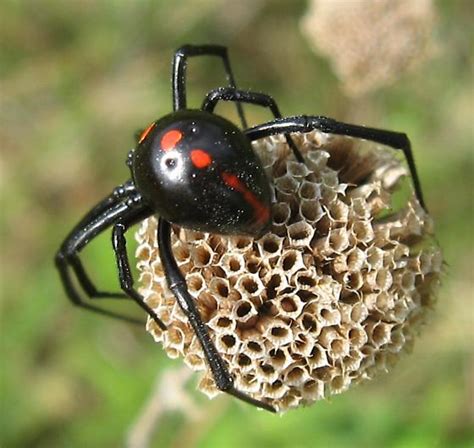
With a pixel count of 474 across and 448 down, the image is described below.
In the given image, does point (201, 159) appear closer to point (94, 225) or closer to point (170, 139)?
point (170, 139)

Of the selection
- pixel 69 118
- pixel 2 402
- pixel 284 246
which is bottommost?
pixel 2 402

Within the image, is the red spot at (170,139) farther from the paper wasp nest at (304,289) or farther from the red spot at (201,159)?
the paper wasp nest at (304,289)

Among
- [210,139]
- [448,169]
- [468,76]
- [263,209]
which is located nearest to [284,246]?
[263,209]

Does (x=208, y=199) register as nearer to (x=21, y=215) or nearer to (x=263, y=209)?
(x=263, y=209)

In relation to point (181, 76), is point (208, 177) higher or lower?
lower

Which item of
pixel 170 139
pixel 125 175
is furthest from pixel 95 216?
pixel 125 175

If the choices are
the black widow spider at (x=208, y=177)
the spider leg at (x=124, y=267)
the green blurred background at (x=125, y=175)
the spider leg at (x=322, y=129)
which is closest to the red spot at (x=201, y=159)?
the black widow spider at (x=208, y=177)
